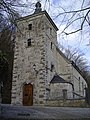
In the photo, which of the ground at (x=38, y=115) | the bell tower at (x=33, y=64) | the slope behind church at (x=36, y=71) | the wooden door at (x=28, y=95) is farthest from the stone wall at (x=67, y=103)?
the ground at (x=38, y=115)

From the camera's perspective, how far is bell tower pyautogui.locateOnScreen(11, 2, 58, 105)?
2355cm

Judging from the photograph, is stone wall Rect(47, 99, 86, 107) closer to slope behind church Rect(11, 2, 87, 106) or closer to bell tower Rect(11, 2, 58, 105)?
slope behind church Rect(11, 2, 87, 106)

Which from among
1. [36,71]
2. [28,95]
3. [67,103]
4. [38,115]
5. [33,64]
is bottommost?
[67,103]

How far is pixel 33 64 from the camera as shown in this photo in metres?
24.6

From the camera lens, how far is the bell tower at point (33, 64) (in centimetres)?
2355

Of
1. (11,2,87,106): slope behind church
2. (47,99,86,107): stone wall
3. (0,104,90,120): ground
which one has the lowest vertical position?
(47,99,86,107): stone wall

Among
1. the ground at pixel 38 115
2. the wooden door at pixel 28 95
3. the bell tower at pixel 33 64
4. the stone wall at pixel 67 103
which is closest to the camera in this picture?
the ground at pixel 38 115

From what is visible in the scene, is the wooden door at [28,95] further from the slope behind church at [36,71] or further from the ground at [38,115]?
the ground at [38,115]

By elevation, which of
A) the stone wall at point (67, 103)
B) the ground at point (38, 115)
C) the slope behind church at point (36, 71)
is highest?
the slope behind church at point (36, 71)

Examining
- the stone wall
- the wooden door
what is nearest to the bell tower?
the wooden door

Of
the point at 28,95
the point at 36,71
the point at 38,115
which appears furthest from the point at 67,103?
the point at 38,115

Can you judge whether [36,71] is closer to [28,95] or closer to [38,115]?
[28,95]

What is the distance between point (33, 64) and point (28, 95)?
364 cm

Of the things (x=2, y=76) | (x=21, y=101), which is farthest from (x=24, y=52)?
(x=2, y=76)
